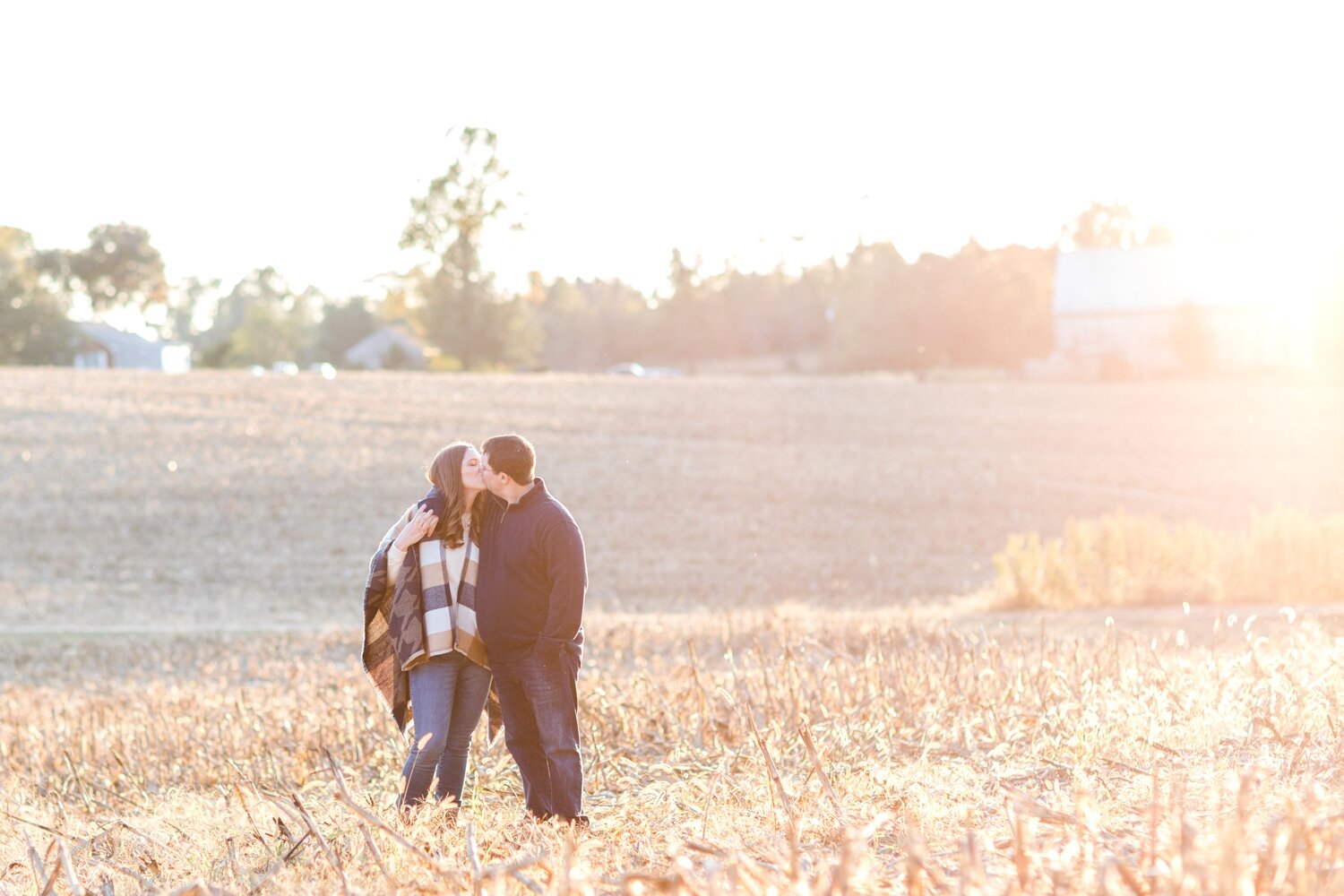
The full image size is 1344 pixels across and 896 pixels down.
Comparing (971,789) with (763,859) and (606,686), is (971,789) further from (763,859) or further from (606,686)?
(606,686)

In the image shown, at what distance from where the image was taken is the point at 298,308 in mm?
114875

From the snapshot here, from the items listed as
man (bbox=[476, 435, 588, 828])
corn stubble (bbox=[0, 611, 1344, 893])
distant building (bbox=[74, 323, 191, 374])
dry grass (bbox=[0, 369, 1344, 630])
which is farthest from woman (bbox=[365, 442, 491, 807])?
distant building (bbox=[74, 323, 191, 374])

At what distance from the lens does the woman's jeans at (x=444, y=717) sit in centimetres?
620

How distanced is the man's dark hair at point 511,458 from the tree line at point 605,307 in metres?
54.3

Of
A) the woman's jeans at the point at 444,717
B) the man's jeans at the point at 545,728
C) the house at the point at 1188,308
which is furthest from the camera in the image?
the house at the point at 1188,308

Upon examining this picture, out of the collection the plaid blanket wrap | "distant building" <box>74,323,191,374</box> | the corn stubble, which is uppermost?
"distant building" <box>74,323,191,374</box>

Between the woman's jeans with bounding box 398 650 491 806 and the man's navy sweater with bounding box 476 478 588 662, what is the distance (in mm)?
217

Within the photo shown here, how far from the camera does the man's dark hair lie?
614 cm

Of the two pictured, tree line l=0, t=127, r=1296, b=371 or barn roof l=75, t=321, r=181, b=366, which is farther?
barn roof l=75, t=321, r=181, b=366

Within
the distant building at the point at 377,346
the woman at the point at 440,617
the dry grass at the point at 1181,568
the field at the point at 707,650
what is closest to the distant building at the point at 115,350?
the distant building at the point at 377,346

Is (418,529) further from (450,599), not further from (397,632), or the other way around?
(397,632)

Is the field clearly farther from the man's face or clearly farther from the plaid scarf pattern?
the man's face

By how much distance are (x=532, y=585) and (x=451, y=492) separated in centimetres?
52

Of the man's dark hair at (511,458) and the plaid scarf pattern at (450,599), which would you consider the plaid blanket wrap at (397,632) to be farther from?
the man's dark hair at (511,458)
